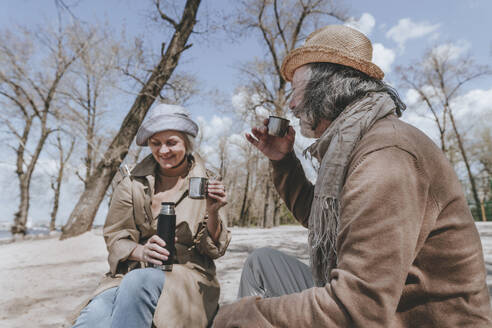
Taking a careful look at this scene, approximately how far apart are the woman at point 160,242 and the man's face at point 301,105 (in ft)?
2.43

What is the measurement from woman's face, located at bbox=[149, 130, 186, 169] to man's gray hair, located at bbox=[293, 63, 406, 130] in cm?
120

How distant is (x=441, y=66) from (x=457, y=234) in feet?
72.8

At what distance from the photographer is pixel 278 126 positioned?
206 cm

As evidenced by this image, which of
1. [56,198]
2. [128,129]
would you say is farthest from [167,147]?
[56,198]

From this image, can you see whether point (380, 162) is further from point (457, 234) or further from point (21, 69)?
point (21, 69)

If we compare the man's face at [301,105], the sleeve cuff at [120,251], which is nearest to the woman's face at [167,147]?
the sleeve cuff at [120,251]

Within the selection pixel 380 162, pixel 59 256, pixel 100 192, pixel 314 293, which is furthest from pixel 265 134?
pixel 100 192

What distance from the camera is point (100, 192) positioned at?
26.7ft

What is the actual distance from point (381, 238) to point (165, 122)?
6.25 ft

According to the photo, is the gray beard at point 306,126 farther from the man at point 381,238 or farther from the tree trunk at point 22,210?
the tree trunk at point 22,210

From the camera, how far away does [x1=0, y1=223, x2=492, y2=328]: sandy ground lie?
10.4 feet

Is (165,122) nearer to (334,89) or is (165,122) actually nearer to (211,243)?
(211,243)

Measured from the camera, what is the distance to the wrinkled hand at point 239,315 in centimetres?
99

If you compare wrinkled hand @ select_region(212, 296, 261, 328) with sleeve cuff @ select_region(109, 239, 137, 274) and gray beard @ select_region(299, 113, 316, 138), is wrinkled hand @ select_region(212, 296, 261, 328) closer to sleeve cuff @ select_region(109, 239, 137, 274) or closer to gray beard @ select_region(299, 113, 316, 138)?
gray beard @ select_region(299, 113, 316, 138)
